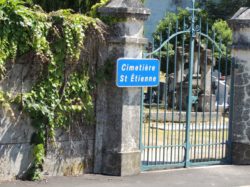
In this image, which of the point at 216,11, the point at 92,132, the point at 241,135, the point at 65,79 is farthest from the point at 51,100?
the point at 216,11

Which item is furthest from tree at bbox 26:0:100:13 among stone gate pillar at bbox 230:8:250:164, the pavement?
the pavement

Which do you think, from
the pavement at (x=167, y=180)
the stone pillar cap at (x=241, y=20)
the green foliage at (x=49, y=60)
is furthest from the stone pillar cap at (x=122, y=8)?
the pavement at (x=167, y=180)

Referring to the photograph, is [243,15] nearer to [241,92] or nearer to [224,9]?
[241,92]

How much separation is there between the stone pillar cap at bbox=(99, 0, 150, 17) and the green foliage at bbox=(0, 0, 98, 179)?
426 millimetres

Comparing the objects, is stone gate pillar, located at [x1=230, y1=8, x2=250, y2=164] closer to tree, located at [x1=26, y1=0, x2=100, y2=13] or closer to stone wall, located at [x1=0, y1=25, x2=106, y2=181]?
stone wall, located at [x1=0, y1=25, x2=106, y2=181]

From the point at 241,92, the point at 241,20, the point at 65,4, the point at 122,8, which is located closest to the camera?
the point at 122,8

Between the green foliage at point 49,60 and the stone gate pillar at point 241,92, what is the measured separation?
11.6ft

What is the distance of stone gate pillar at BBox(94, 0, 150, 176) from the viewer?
9.16 meters

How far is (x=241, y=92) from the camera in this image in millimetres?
11023

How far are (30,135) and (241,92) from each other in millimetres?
4674

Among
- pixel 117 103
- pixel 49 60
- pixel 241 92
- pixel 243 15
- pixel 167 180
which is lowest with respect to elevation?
pixel 167 180

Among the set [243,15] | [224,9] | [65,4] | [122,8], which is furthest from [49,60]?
[224,9]

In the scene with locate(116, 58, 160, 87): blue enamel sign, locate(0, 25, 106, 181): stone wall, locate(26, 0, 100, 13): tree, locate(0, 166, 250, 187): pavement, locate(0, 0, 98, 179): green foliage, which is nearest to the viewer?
locate(0, 0, 98, 179): green foliage

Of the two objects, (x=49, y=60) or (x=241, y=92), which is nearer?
(x=49, y=60)
